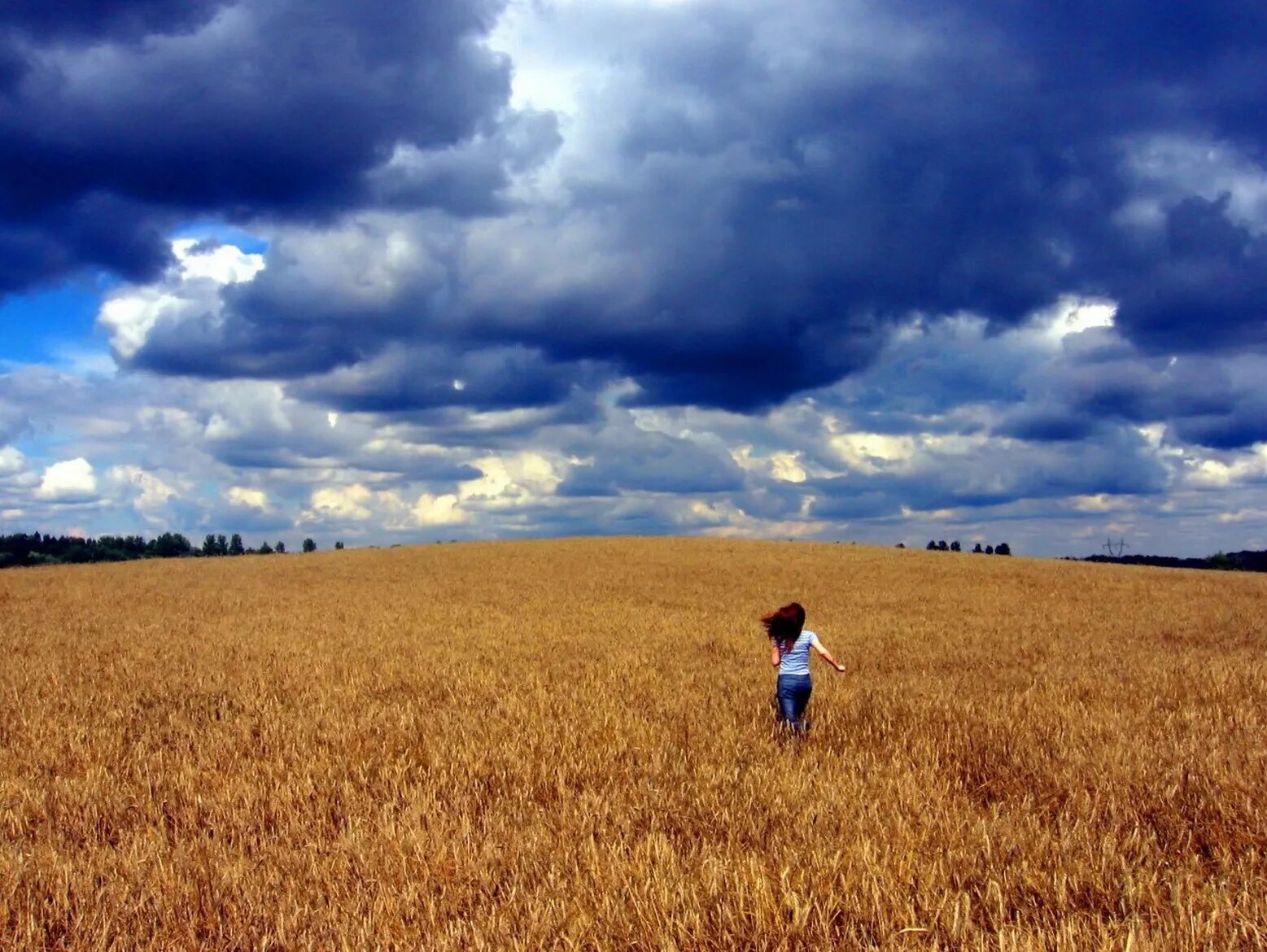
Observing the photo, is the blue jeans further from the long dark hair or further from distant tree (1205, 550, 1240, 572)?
distant tree (1205, 550, 1240, 572)

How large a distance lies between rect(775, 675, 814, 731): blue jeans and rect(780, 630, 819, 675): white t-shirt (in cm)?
6

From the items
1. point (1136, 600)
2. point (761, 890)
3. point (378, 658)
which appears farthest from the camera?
point (1136, 600)

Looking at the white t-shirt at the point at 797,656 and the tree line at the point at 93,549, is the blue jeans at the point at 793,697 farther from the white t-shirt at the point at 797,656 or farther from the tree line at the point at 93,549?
the tree line at the point at 93,549

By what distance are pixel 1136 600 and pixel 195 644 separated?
29.1 m

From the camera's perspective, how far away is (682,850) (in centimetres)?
569

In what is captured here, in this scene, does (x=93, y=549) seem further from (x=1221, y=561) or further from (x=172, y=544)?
(x=1221, y=561)

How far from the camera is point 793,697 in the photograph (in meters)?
9.13

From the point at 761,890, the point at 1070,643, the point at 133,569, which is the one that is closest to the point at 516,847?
the point at 761,890

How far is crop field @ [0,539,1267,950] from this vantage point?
4586 mm

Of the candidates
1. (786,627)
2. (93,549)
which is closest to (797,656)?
(786,627)

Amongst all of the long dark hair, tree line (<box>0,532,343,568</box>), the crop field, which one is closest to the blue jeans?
the crop field

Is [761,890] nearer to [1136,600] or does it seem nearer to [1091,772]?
[1091,772]

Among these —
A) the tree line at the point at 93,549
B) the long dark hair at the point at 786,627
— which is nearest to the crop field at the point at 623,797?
the long dark hair at the point at 786,627

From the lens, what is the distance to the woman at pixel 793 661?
359 inches
